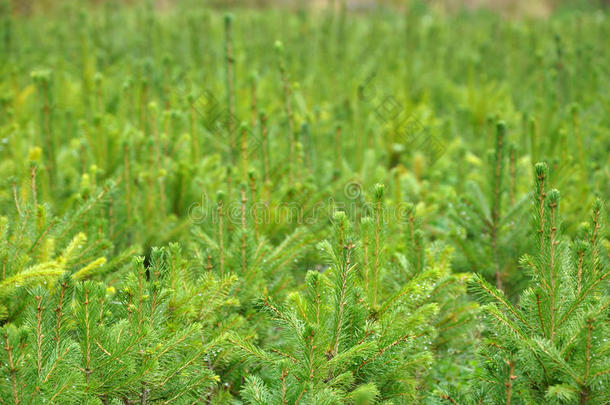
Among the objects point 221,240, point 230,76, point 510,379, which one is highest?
point 230,76

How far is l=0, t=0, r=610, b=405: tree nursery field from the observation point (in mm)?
1644

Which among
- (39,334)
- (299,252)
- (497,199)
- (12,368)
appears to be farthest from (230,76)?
(12,368)

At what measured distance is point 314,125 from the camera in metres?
4.19

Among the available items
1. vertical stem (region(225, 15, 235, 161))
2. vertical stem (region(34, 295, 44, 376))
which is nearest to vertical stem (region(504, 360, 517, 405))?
vertical stem (region(34, 295, 44, 376))

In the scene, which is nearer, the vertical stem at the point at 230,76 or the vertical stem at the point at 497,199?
the vertical stem at the point at 497,199

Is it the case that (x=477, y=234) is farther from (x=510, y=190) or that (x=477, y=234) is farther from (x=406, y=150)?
(x=406, y=150)

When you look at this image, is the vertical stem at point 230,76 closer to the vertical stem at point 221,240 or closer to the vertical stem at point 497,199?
the vertical stem at point 221,240

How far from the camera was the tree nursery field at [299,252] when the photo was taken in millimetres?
1644

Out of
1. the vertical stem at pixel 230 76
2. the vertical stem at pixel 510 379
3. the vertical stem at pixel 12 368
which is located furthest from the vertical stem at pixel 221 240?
the vertical stem at pixel 230 76

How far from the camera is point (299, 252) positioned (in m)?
2.39

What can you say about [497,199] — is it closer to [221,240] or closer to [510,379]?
[510,379]

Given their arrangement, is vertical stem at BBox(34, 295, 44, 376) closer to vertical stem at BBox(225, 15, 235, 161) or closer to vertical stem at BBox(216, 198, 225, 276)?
vertical stem at BBox(216, 198, 225, 276)

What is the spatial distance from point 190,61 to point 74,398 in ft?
16.5

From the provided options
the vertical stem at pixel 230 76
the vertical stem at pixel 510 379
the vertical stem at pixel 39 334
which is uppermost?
the vertical stem at pixel 230 76
